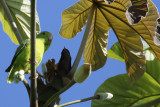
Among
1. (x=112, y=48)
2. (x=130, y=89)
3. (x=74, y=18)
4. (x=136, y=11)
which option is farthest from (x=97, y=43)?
(x=136, y=11)

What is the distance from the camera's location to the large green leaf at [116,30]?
5.78 ft

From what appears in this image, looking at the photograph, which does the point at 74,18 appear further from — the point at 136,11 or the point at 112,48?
the point at 136,11

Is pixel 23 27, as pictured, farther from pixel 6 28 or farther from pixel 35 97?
pixel 35 97

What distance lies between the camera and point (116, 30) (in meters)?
1.97

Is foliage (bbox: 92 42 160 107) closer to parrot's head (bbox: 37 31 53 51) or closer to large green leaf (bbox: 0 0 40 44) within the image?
large green leaf (bbox: 0 0 40 44)

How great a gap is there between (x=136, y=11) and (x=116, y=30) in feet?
1.94

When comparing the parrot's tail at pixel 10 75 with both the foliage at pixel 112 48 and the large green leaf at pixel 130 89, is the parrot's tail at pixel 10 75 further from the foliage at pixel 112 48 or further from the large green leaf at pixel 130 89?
the large green leaf at pixel 130 89

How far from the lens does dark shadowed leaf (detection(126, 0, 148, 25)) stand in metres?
1.32

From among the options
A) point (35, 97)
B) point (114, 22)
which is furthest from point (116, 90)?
point (35, 97)

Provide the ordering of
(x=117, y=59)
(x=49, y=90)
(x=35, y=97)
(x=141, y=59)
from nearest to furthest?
1. (x=35, y=97)
2. (x=49, y=90)
3. (x=141, y=59)
4. (x=117, y=59)

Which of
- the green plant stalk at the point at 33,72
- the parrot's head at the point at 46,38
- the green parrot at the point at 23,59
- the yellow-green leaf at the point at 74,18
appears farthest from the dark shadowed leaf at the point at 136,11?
the parrot's head at the point at 46,38

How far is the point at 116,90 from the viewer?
7.20ft

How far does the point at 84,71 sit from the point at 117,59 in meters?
0.95

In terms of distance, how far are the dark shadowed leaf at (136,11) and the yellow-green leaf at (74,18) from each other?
0.71 m
